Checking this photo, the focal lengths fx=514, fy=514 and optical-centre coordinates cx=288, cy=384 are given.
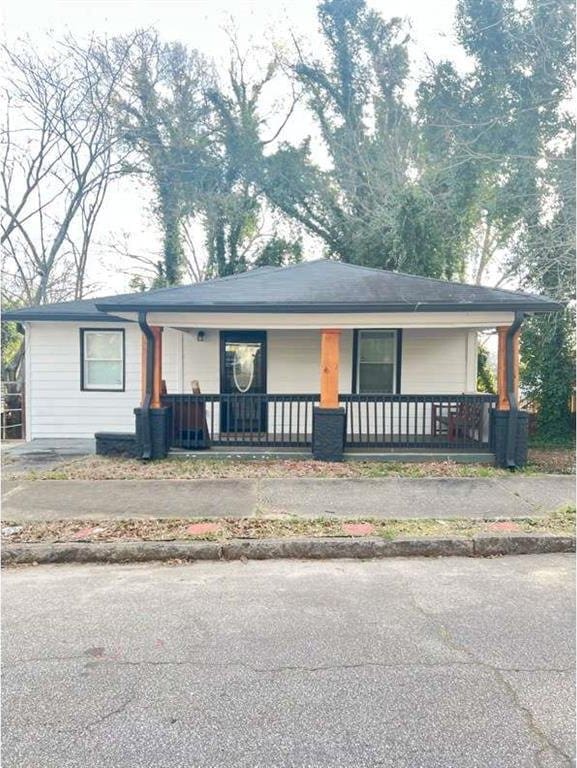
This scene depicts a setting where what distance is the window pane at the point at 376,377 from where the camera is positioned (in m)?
10.7

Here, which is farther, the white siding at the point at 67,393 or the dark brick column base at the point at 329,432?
the white siding at the point at 67,393

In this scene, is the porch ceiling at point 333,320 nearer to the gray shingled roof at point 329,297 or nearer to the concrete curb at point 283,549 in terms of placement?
the gray shingled roof at point 329,297

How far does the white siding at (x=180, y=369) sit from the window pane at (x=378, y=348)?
275 mm

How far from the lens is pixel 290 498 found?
596 centimetres

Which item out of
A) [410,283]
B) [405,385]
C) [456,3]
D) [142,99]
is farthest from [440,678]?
[142,99]

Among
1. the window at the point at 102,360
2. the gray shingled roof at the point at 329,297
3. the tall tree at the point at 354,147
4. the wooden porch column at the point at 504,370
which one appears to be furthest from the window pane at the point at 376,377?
the tall tree at the point at 354,147

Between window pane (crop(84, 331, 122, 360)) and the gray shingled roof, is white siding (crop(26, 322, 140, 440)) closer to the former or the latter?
window pane (crop(84, 331, 122, 360))

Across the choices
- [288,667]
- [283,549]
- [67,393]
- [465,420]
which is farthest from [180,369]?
[288,667]

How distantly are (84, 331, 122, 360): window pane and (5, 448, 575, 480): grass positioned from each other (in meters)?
3.11

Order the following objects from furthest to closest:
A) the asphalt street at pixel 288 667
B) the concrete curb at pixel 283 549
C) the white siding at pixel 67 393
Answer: the white siding at pixel 67 393 < the concrete curb at pixel 283 549 < the asphalt street at pixel 288 667

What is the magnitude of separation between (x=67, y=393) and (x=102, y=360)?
1.02 m

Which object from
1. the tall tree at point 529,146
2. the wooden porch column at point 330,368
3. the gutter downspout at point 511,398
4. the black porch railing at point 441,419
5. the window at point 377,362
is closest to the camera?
the gutter downspout at point 511,398

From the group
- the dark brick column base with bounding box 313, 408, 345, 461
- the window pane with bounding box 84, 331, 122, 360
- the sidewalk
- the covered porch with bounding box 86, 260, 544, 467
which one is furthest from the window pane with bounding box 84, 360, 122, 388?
the dark brick column base with bounding box 313, 408, 345, 461

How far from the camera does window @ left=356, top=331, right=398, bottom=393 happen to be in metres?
10.6
